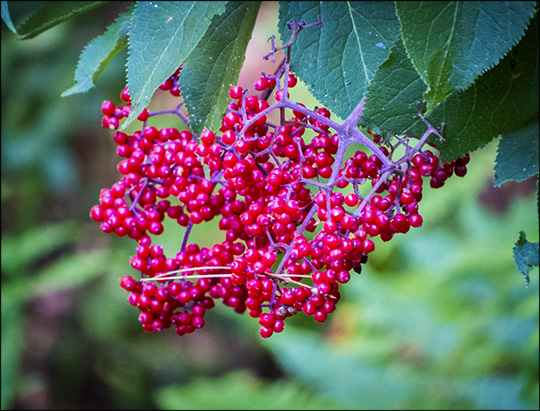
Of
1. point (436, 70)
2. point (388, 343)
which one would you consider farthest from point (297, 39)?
point (388, 343)

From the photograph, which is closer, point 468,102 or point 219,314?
point 468,102

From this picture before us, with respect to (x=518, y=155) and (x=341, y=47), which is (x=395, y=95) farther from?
(x=518, y=155)

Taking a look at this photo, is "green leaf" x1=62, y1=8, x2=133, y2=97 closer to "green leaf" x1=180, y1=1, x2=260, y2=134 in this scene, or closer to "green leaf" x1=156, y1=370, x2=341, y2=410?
"green leaf" x1=180, y1=1, x2=260, y2=134

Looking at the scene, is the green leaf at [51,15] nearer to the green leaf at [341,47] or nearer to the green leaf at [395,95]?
the green leaf at [341,47]

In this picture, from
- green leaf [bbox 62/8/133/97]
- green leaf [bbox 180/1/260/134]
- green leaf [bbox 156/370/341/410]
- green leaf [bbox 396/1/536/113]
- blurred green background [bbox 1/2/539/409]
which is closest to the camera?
green leaf [bbox 396/1/536/113]

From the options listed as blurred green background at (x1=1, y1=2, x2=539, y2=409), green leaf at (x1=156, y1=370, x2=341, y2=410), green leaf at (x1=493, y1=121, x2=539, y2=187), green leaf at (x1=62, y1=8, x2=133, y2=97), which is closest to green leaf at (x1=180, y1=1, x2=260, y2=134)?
green leaf at (x1=62, y1=8, x2=133, y2=97)

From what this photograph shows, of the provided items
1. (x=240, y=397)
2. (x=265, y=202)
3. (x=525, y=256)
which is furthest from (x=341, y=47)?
(x=240, y=397)
